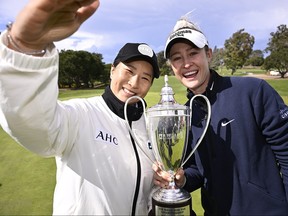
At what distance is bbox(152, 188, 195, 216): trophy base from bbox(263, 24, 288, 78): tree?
120 feet

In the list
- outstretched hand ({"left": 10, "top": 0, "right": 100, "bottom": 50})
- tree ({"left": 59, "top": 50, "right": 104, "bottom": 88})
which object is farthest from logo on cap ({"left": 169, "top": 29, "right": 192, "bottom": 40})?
tree ({"left": 59, "top": 50, "right": 104, "bottom": 88})

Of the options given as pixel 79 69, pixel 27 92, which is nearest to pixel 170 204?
pixel 27 92

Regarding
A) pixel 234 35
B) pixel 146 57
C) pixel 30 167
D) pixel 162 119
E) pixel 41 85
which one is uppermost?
pixel 234 35

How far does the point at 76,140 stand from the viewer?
4.48ft

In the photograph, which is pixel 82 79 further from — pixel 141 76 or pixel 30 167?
pixel 141 76

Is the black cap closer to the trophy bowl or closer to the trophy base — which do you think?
the trophy bowl

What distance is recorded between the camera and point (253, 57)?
178 ft

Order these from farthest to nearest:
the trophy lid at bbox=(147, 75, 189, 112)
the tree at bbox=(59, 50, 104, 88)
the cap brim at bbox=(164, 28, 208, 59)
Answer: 1. the tree at bbox=(59, 50, 104, 88)
2. the cap brim at bbox=(164, 28, 208, 59)
3. the trophy lid at bbox=(147, 75, 189, 112)

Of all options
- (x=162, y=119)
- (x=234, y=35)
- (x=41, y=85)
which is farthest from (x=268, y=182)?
(x=234, y=35)

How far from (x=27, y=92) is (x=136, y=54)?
765 mm

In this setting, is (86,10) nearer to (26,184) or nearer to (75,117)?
(75,117)

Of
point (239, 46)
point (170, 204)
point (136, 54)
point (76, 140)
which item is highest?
point (239, 46)

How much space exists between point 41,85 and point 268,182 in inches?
51.7

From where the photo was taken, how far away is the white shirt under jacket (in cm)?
94
